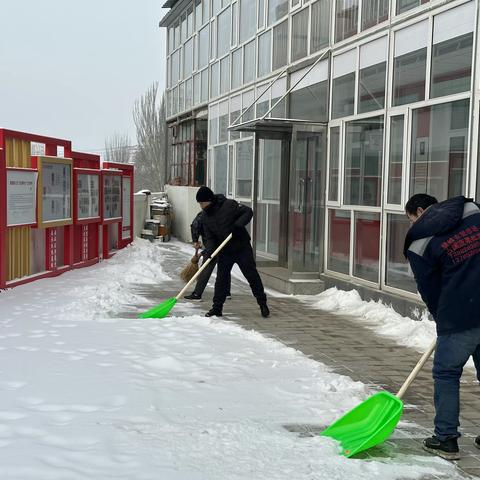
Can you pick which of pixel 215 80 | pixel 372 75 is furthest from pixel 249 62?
pixel 372 75

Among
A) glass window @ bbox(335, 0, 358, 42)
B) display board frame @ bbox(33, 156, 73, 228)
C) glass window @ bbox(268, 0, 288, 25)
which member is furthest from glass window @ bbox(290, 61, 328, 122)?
display board frame @ bbox(33, 156, 73, 228)

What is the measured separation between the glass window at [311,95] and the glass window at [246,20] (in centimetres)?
364

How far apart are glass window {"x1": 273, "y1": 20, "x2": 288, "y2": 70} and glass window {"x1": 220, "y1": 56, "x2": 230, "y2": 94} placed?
13.7 ft

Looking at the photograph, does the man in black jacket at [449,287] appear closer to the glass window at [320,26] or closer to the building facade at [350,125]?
the building facade at [350,125]

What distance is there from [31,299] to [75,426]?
209 inches

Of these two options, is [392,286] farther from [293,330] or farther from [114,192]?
[114,192]

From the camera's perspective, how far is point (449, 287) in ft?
13.3

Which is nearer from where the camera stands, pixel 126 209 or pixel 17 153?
pixel 17 153

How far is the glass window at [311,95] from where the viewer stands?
11.4 meters

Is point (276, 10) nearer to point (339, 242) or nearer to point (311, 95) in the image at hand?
point (311, 95)

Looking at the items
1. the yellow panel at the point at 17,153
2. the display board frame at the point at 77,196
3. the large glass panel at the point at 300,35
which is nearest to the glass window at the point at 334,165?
the large glass panel at the point at 300,35

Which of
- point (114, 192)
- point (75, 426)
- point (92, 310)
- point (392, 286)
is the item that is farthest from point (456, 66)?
point (114, 192)

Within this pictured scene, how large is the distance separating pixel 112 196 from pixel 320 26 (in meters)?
5.98

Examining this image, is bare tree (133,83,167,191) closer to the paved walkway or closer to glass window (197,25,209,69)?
glass window (197,25,209,69)
